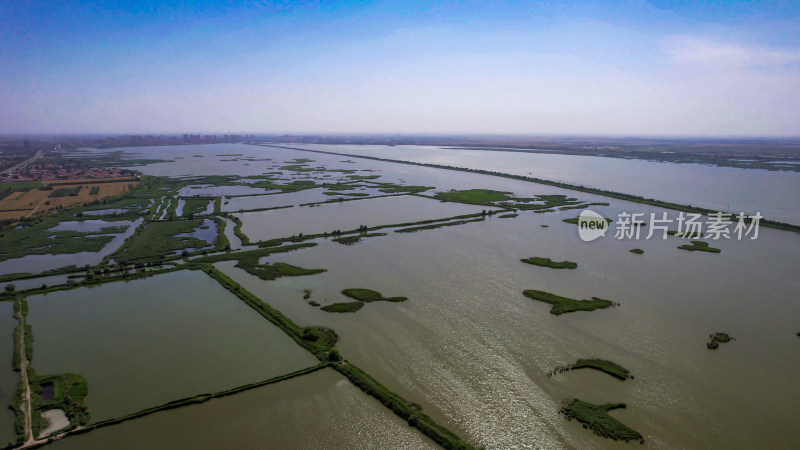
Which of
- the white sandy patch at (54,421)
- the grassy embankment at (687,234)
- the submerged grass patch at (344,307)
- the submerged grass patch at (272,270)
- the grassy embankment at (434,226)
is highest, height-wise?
the grassy embankment at (687,234)

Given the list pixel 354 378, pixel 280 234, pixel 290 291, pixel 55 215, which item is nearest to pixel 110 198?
pixel 55 215

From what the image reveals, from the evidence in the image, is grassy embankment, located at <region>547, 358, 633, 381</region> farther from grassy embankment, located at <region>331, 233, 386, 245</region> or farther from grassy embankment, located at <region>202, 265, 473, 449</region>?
grassy embankment, located at <region>331, 233, 386, 245</region>

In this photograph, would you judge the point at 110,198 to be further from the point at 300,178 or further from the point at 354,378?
the point at 354,378

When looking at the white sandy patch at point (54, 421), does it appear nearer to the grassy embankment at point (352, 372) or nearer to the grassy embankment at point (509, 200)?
the grassy embankment at point (352, 372)

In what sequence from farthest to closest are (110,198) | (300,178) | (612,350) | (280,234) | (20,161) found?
(20,161), (300,178), (110,198), (280,234), (612,350)

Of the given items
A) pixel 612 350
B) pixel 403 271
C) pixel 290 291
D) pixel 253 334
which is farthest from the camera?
pixel 403 271

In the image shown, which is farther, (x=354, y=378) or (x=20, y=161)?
(x=20, y=161)

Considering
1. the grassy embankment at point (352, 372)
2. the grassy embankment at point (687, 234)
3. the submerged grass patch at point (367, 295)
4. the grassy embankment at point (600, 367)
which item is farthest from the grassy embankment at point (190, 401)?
the grassy embankment at point (687, 234)

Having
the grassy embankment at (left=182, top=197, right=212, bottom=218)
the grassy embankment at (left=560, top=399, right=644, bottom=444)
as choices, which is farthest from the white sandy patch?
the grassy embankment at (left=182, top=197, right=212, bottom=218)
